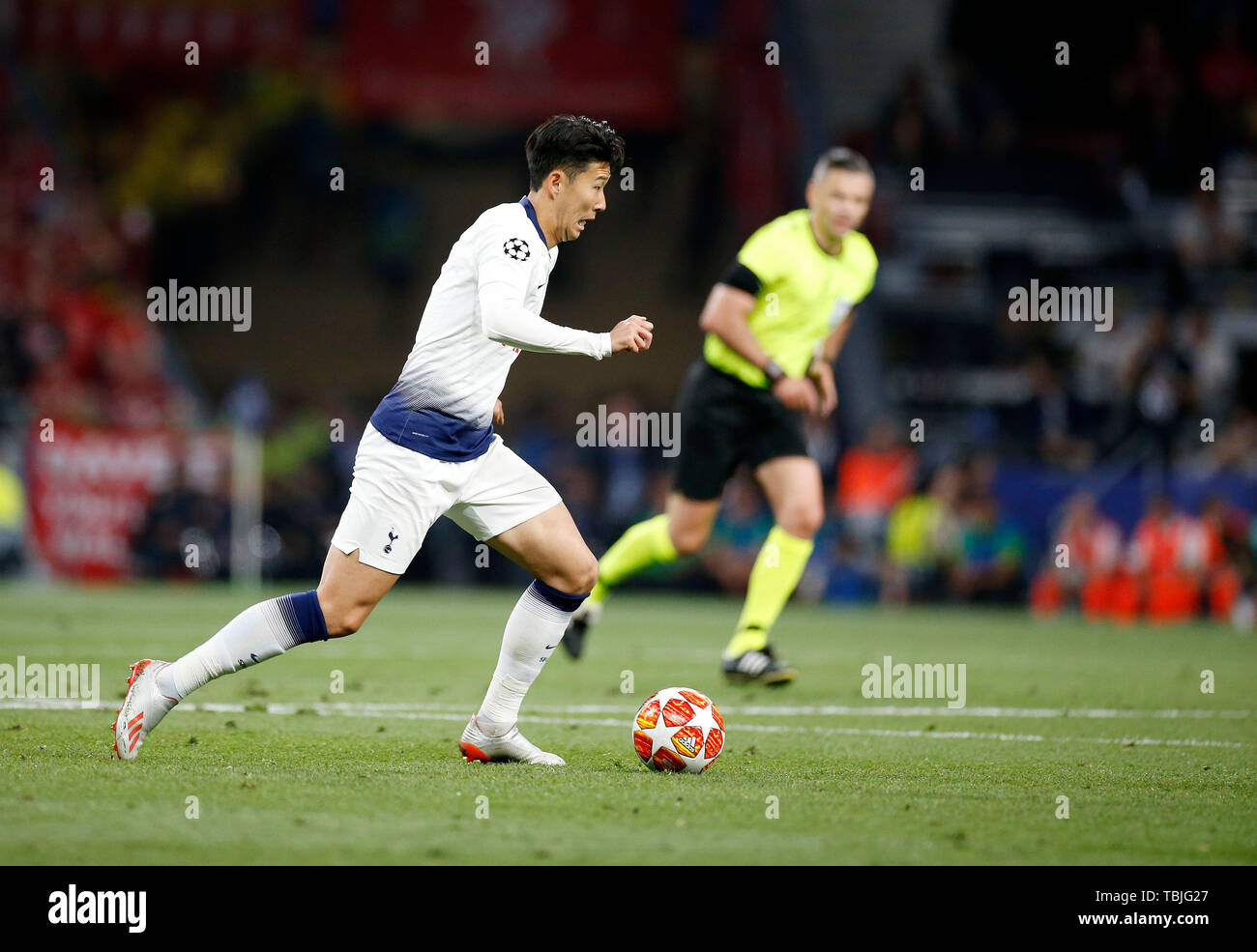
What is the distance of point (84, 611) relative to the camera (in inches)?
559

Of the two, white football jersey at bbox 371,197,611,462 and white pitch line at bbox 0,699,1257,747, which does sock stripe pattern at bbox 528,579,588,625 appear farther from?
white pitch line at bbox 0,699,1257,747

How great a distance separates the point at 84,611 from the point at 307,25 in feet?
39.1

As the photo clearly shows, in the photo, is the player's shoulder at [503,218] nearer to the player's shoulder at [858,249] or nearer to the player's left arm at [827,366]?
the player's left arm at [827,366]

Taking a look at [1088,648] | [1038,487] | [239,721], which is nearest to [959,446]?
[1038,487]

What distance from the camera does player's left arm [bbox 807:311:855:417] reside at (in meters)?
9.68

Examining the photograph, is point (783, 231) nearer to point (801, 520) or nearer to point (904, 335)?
point (801, 520)

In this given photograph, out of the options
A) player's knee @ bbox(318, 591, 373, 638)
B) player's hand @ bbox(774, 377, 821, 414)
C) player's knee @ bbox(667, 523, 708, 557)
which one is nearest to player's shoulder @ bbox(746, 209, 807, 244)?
player's hand @ bbox(774, 377, 821, 414)

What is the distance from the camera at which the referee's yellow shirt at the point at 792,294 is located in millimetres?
9555

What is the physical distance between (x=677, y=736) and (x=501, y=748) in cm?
67

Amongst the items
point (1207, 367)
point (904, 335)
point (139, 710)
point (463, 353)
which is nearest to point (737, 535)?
point (904, 335)

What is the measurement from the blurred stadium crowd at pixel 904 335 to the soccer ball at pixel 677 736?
11.6m

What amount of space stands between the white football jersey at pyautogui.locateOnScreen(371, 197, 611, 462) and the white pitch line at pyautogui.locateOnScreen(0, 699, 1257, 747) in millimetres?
2033

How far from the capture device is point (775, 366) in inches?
365
